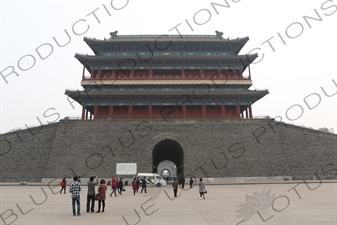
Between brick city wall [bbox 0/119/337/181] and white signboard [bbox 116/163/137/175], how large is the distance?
1428 mm

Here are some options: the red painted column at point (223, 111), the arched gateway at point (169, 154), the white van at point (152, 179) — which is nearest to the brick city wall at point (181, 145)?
the arched gateway at point (169, 154)

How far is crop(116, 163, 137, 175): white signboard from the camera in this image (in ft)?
85.3

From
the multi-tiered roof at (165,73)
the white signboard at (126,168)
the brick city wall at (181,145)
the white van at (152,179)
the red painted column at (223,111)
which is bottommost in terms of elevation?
the white van at (152,179)

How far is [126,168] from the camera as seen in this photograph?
26156 millimetres

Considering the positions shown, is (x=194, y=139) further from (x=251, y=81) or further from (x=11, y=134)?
(x=11, y=134)

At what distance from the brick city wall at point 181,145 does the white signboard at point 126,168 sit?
143cm

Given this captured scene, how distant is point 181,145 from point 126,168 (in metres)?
6.25

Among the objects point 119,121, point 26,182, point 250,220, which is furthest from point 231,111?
point 250,220

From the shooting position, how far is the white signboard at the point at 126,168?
85.3 ft

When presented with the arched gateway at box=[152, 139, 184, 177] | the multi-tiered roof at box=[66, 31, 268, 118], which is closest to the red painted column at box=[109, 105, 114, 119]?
the multi-tiered roof at box=[66, 31, 268, 118]

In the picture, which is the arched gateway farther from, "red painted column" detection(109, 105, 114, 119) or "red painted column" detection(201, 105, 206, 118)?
"red painted column" detection(109, 105, 114, 119)

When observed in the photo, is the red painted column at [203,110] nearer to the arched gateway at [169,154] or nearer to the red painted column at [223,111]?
the red painted column at [223,111]

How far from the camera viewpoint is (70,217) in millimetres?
8336

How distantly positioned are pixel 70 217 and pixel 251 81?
29.7 metres
